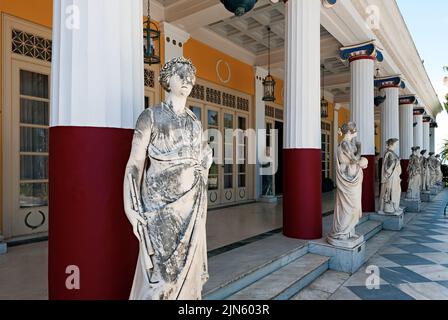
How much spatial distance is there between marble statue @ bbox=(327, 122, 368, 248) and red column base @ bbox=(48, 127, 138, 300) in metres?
3.05

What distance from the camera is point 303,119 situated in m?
4.24

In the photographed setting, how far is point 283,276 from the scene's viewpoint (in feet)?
10.7

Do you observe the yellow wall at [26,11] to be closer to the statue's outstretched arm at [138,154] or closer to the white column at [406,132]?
the statue's outstretched arm at [138,154]

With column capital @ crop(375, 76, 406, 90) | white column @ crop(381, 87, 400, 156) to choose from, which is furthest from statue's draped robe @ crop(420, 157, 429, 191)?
column capital @ crop(375, 76, 406, 90)

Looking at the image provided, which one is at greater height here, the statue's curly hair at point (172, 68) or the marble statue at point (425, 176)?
the statue's curly hair at point (172, 68)

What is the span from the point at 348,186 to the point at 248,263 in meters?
1.72

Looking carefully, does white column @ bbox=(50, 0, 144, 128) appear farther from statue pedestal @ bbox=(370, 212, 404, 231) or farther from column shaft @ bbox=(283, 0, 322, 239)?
statue pedestal @ bbox=(370, 212, 404, 231)

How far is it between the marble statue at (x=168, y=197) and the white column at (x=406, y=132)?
1104 centimetres

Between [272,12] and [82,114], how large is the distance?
218 inches

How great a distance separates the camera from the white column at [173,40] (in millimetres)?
5875

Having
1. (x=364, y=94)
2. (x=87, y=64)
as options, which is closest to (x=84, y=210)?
(x=87, y=64)

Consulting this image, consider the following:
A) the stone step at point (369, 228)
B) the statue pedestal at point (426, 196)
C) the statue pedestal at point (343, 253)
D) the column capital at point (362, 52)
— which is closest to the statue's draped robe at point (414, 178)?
the statue pedestal at point (426, 196)

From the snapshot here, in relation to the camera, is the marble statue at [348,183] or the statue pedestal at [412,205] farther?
the statue pedestal at [412,205]

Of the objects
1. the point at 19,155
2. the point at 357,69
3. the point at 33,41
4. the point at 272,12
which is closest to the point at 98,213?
the point at 19,155
